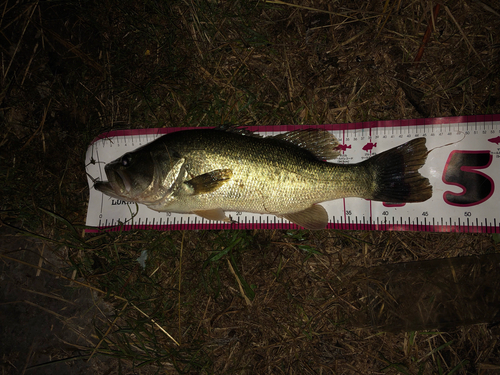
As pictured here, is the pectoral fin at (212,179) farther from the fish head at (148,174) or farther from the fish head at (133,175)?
the fish head at (133,175)

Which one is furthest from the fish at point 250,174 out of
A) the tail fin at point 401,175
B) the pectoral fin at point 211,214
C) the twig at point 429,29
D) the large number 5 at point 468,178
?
the twig at point 429,29

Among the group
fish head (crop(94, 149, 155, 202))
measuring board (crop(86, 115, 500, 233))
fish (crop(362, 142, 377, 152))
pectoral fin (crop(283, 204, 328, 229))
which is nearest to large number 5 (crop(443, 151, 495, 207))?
measuring board (crop(86, 115, 500, 233))

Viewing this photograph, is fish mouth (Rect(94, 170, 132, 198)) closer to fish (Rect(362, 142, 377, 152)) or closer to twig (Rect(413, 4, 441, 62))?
fish (Rect(362, 142, 377, 152))

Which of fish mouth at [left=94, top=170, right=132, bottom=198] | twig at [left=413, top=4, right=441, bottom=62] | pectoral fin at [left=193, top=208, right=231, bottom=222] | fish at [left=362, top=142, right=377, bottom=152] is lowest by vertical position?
pectoral fin at [left=193, top=208, right=231, bottom=222]

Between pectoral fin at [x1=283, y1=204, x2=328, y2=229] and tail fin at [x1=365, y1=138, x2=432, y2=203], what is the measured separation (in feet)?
1.77

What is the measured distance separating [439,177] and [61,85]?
435 cm

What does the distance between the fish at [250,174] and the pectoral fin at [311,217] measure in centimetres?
12

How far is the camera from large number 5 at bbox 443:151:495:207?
2.62 m

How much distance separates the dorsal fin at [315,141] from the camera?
8.30 feet

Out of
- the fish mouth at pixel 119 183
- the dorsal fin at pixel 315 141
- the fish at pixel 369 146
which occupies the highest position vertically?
the fish at pixel 369 146

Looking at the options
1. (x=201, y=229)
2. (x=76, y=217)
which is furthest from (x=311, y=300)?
(x=76, y=217)

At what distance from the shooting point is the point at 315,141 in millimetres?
2543

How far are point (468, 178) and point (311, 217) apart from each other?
1603mm

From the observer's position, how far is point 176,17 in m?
3.11
